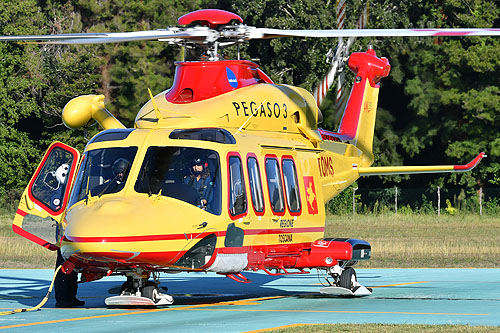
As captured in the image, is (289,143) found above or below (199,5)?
below

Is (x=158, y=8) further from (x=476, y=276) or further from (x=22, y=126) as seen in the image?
(x=476, y=276)

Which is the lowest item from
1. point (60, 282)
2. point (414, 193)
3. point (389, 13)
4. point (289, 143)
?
point (414, 193)

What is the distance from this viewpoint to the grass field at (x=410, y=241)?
24.9 m

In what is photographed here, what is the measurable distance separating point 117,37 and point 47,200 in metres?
2.79

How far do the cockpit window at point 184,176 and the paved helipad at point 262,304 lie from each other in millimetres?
1665

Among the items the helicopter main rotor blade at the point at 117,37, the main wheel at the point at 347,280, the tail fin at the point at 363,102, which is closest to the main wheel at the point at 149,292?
the helicopter main rotor blade at the point at 117,37

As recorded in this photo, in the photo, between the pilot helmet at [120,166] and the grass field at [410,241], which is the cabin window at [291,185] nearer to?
the pilot helmet at [120,166]

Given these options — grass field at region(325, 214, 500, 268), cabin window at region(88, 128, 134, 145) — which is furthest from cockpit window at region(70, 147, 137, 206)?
grass field at region(325, 214, 500, 268)

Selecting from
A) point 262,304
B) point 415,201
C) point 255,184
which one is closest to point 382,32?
point 255,184

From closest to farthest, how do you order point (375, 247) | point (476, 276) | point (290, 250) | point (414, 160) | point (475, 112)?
1. point (290, 250)
2. point (476, 276)
3. point (375, 247)
4. point (475, 112)
5. point (414, 160)

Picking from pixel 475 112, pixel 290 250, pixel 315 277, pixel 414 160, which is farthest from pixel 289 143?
pixel 414 160

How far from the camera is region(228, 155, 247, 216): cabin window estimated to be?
1368 cm

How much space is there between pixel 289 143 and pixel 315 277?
20.5ft

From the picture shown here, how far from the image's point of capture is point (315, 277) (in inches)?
835
